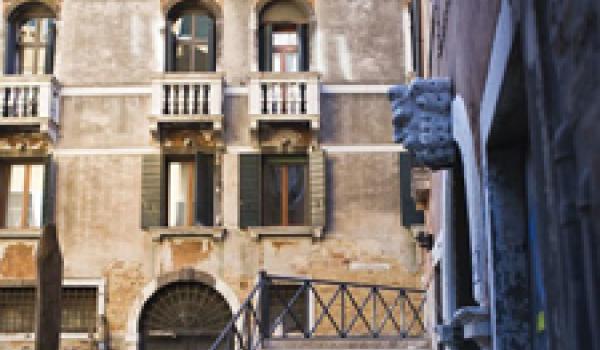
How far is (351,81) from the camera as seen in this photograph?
16688 millimetres

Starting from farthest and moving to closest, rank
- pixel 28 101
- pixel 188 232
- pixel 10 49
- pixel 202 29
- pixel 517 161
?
pixel 202 29 → pixel 10 49 → pixel 28 101 → pixel 188 232 → pixel 517 161

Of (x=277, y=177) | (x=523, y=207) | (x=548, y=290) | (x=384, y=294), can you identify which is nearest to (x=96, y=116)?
(x=277, y=177)

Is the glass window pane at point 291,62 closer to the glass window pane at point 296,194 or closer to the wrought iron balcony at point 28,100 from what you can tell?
the glass window pane at point 296,194

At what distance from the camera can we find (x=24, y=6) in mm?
16891

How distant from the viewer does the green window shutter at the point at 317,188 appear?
15992 millimetres

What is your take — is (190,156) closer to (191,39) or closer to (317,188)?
(191,39)

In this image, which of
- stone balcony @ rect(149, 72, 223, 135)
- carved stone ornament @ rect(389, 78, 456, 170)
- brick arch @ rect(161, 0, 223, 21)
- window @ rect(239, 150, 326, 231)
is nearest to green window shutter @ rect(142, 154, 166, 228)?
stone balcony @ rect(149, 72, 223, 135)

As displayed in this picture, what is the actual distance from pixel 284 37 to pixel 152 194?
377cm

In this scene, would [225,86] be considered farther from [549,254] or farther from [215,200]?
[549,254]

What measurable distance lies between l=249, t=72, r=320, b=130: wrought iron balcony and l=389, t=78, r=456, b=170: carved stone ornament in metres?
10.2

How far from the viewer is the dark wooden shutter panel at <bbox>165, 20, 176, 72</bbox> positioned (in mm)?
16719

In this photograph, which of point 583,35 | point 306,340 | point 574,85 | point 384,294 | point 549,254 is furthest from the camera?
point 384,294

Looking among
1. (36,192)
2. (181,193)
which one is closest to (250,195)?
(181,193)

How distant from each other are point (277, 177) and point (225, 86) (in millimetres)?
1862
